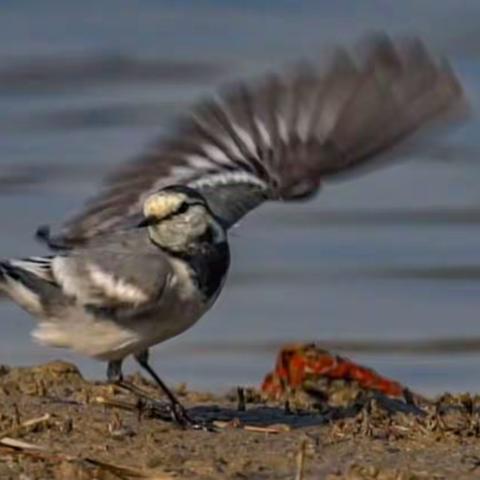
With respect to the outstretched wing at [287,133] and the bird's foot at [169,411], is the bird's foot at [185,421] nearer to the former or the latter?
the bird's foot at [169,411]

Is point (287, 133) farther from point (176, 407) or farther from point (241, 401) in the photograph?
point (176, 407)

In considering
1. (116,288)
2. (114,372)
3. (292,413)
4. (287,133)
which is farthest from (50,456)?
(287,133)

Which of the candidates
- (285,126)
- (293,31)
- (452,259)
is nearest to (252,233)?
(452,259)

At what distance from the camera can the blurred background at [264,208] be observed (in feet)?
39.8

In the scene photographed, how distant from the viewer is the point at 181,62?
17.8 meters

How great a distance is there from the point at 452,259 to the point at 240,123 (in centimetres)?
301

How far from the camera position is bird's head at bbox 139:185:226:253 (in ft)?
30.1

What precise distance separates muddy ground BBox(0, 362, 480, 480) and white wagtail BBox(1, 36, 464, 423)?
9.4 inches

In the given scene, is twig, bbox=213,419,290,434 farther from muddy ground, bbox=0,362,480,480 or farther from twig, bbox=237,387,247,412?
twig, bbox=237,387,247,412

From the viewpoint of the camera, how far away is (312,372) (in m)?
10.5

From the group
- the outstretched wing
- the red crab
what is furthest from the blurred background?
the red crab

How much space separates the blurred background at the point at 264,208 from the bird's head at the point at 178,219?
1.49m

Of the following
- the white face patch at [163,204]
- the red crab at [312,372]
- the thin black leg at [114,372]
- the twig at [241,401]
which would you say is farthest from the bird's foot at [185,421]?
the red crab at [312,372]

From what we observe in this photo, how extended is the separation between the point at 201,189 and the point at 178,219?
1.04m
